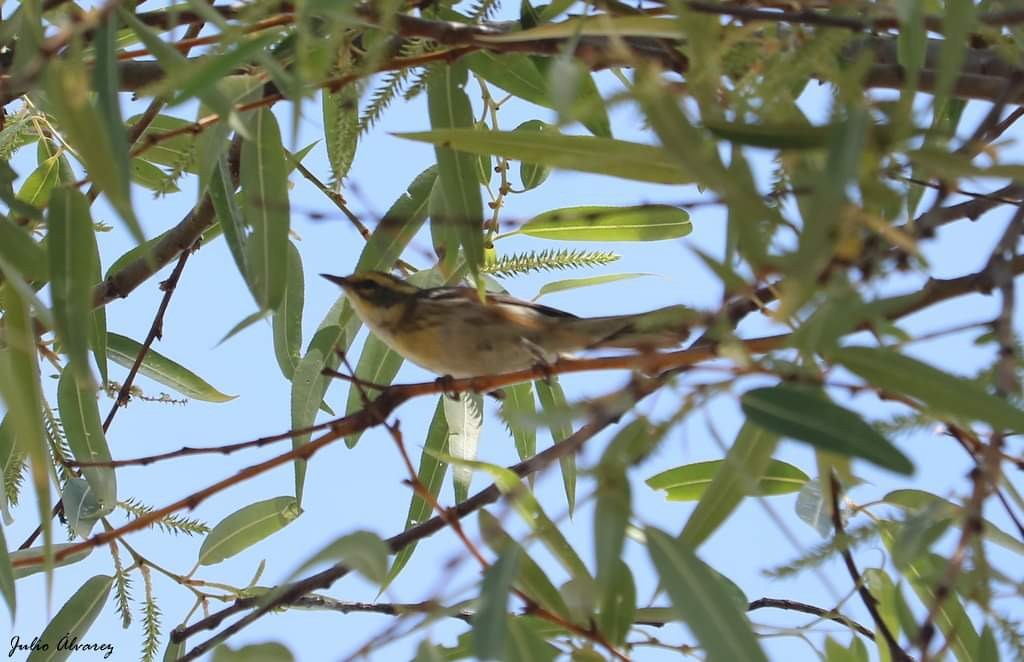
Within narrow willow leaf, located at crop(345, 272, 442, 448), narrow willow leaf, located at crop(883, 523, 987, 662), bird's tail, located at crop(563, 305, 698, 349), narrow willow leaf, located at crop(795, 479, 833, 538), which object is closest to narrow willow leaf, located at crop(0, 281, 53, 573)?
bird's tail, located at crop(563, 305, 698, 349)

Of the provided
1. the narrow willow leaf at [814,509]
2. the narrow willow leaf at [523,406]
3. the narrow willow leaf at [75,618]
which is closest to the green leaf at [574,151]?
the narrow willow leaf at [814,509]

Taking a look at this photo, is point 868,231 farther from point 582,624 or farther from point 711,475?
point 711,475

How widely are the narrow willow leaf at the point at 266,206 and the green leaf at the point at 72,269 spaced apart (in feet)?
1.04

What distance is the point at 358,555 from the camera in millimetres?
1619

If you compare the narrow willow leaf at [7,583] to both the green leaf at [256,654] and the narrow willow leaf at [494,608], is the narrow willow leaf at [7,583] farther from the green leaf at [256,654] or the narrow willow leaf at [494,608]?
the narrow willow leaf at [494,608]

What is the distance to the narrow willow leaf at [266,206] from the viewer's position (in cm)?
217

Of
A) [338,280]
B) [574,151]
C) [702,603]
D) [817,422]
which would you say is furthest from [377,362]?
[817,422]

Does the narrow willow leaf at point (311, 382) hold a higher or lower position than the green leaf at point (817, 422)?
higher

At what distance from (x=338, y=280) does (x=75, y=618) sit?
1088 millimetres

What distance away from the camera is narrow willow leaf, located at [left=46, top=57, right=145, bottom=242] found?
1.52 metres

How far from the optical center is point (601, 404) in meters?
1.44

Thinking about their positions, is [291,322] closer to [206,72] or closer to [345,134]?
[345,134]

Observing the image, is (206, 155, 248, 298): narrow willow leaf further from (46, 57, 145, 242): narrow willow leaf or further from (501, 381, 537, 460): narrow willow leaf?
(501, 381, 537, 460): narrow willow leaf

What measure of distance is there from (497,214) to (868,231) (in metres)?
1.72
